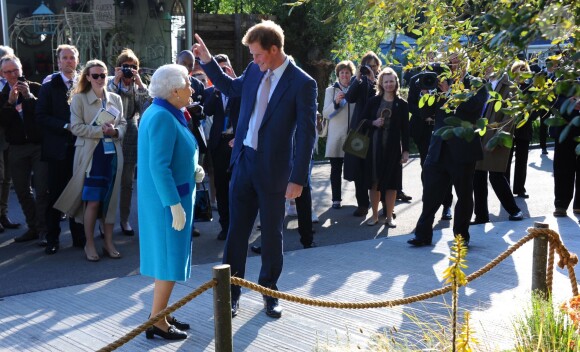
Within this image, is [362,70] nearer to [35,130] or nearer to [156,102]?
[35,130]

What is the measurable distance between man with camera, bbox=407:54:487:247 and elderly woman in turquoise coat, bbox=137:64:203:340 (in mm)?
3240

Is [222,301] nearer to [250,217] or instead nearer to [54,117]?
[250,217]

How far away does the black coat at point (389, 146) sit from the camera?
367 inches

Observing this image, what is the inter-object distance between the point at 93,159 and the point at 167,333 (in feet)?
9.22

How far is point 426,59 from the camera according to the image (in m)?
4.65

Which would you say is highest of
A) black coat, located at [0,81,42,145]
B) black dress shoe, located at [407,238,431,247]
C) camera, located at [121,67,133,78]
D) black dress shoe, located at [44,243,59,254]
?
camera, located at [121,67,133,78]

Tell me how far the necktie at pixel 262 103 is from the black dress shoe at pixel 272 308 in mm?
1148

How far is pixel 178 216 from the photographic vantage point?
494 cm

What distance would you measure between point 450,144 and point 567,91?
4.58m

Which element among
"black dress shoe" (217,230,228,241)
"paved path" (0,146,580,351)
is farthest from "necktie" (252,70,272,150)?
"black dress shoe" (217,230,228,241)

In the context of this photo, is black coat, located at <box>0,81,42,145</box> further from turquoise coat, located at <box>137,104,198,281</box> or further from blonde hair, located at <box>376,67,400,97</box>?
blonde hair, located at <box>376,67,400,97</box>

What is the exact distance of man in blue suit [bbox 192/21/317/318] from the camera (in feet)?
18.1

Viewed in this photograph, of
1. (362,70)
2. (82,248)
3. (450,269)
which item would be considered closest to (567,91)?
(450,269)

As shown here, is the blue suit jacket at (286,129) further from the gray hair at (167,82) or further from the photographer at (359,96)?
the photographer at (359,96)
